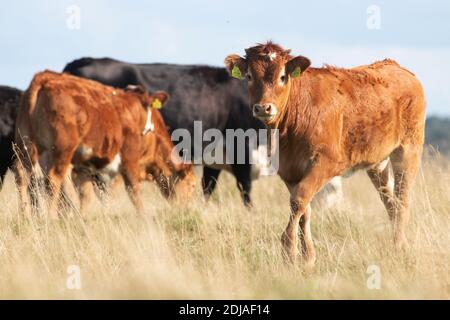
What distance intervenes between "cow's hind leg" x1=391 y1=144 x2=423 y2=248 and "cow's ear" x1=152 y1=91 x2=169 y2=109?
5.28 meters

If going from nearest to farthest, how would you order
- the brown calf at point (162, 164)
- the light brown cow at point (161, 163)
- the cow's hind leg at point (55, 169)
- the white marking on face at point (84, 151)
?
the cow's hind leg at point (55, 169) → the white marking on face at point (84, 151) → the light brown cow at point (161, 163) → the brown calf at point (162, 164)

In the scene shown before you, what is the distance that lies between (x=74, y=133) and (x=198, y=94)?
4.99 metres

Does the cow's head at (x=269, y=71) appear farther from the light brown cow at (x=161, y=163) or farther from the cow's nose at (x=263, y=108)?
the light brown cow at (x=161, y=163)

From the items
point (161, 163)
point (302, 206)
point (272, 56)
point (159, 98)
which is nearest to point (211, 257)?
point (302, 206)

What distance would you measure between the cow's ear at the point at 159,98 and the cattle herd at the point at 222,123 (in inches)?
0.6

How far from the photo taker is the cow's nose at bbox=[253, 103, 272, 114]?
8195 mm

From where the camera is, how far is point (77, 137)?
452 inches

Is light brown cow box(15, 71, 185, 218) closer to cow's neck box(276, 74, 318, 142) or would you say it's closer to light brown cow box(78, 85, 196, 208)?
light brown cow box(78, 85, 196, 208)

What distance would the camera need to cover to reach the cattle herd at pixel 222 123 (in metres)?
8.61

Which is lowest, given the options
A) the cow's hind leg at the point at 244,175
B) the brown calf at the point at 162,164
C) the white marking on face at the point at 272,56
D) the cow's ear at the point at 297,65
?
the cow's hind leg at the point at 244,175

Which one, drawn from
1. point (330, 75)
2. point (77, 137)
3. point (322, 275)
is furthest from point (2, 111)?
point (322, 275)

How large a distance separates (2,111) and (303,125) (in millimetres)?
5468

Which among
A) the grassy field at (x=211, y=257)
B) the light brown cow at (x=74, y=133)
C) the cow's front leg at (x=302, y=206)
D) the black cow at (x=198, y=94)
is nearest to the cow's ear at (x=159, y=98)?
the black cow at (x=198, y=94)

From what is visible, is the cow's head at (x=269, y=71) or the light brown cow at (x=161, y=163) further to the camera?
the light brown cow at (x=161, y=163)
